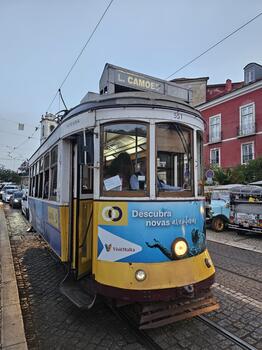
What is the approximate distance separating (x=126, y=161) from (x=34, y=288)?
10.9ft

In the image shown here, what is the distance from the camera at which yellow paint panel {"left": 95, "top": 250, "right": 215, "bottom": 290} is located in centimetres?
338

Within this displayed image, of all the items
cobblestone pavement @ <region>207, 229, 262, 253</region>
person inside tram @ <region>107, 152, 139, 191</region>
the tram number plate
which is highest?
the tram number plate

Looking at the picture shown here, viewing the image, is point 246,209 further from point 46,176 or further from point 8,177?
point 8,177

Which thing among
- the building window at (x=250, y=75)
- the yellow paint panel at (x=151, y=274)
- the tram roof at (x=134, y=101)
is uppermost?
the building window at (x=250, y=75)

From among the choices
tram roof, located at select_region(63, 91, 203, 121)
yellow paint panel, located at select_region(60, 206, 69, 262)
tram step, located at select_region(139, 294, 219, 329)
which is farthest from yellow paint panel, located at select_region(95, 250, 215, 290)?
tram roof, located at select_region(63, 91, 203, 121)

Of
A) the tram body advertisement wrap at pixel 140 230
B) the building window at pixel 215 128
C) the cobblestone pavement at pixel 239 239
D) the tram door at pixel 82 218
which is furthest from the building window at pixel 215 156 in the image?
the tram body advertisement wrap at pixel 140 230

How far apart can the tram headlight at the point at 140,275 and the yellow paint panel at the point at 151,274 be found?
32mm

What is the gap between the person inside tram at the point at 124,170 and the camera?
371 centimetres

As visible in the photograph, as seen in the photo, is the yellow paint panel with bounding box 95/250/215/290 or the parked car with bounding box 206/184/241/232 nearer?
the yellow paint panel with bounding box 95/250/215/290

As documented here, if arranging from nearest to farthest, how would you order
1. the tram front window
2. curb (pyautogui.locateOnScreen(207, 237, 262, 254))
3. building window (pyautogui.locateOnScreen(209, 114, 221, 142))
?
the tram front window, curb (pyautogui.locateOnScreen(207, 237, 262, 254)), building window (pyautogui.locateOnScreen(209, 114, 221, 142))

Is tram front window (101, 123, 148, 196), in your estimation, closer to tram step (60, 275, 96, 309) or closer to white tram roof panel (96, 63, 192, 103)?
white tram roof panel (96, 63, 192, 103)

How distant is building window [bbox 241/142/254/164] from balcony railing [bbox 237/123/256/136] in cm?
95

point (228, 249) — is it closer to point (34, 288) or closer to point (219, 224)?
point (219, 224)

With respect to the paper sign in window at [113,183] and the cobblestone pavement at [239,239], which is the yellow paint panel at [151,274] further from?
the cobblestone pavement at [239,239]
